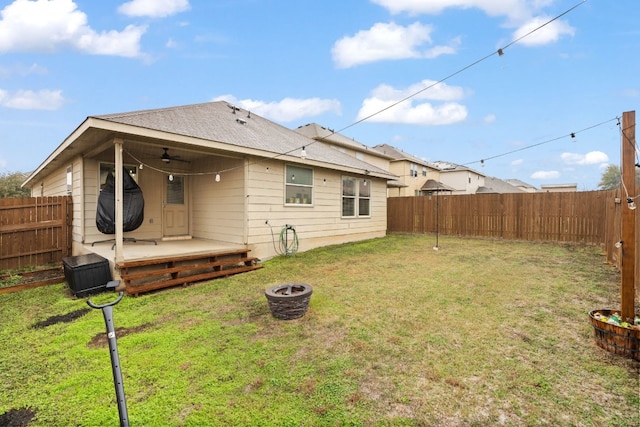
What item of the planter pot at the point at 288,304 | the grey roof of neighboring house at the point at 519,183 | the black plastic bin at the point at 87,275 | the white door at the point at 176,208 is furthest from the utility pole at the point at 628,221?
the grey roof of neighboring house at the point at 519,183

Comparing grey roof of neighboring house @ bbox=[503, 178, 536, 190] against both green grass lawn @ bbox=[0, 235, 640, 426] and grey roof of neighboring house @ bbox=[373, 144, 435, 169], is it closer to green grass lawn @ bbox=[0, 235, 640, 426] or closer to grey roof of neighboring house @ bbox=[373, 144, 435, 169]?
grey roof of neighboring house @ bbox=[373, 144, 435, 169]

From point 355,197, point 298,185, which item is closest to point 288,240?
point 298,185

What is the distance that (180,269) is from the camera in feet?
17.4

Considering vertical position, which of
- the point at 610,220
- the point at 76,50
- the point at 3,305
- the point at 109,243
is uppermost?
the point at 76,50

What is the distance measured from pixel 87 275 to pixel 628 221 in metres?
7.11

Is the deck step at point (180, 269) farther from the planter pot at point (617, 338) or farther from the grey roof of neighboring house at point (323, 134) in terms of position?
the grey roof of neighboring house at point (323, 134)

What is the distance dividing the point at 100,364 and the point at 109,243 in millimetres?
5170

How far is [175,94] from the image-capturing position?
16625 millimetres

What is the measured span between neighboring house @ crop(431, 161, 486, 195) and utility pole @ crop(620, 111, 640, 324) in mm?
25769

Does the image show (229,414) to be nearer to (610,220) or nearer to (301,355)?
(301,355)

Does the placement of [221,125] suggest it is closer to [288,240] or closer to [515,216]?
[288,240]

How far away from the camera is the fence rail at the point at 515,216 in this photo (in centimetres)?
939

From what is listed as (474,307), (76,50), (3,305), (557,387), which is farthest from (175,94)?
(557,387)

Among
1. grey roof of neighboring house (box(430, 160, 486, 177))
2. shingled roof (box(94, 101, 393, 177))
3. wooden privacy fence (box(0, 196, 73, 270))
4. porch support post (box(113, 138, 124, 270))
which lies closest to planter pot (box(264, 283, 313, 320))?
porch support post (box(113, 138, 124, 270))
